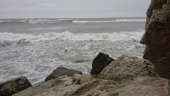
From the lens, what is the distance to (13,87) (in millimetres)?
3885

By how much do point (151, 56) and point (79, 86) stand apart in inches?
65.2

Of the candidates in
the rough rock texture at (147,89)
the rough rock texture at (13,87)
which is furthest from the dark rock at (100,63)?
the rough rock texture at (147,89)

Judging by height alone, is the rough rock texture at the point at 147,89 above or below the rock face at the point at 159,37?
below

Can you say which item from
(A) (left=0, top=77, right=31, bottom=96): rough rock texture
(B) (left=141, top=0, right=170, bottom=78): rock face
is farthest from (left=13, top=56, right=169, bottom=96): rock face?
(A) (left=0, top=77, right=31, bottom=96): rough rock texture

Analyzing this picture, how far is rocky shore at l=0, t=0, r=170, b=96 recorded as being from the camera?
2.03m

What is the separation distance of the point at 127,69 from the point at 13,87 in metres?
2.55

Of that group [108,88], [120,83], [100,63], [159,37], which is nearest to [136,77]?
[120,83]

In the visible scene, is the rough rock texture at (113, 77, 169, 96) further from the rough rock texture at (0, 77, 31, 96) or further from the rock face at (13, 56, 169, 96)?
the rough rock texture at (0, 77, 31, 96)

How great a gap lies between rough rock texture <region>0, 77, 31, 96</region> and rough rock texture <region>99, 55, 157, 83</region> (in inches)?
78.6

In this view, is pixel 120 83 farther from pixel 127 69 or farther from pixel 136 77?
pixel 127 69

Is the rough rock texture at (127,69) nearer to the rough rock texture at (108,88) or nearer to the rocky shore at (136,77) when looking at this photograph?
the rocky shore at (136,77)

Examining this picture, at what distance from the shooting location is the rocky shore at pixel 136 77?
2.03 meters

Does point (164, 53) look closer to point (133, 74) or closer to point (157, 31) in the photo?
point (157, 31)

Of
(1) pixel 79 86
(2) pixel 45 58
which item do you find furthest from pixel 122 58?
(2) pixel 45 58
